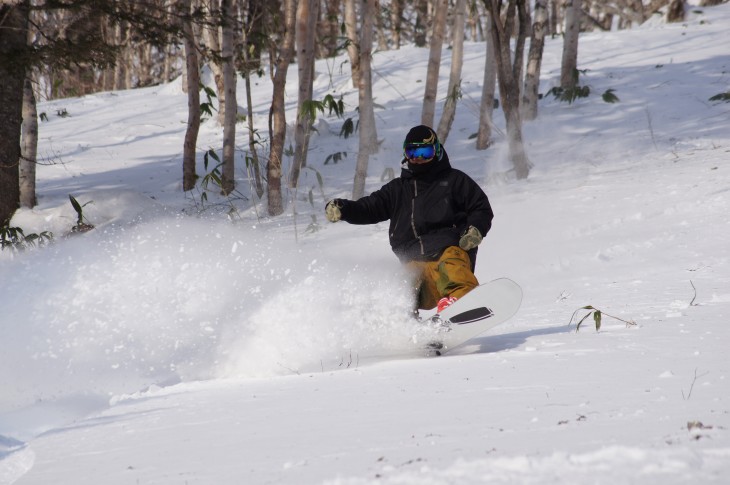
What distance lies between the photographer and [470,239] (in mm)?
4676

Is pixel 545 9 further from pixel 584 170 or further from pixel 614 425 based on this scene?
pixel 614 425

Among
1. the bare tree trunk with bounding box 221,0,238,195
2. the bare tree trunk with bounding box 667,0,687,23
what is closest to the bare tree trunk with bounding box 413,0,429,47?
the bare tree trunk with bounding box 667,0,687,23

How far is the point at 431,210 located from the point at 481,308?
29.5 inches

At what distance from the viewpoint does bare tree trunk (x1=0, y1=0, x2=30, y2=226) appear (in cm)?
845

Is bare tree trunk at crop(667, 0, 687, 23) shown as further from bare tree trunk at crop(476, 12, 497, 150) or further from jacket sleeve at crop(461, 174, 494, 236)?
jacket sleeve at crop(461, 174, 494, 236)

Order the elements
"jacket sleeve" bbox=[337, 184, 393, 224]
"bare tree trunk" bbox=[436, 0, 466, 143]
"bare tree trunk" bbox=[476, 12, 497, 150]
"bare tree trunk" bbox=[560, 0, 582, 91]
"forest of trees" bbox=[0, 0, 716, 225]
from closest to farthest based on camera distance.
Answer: "jacket sleeve" bbox=[337, 184, 393, 224]
"forest of trees" bbox=[0, 0, 716, 225]
"bare tree trunk" bbox=[436, 0, 466, 143]
"bare tree trunk" bbox=[476, 12, 497, 150]
"bare tree trunk" bbox=[560, 0, 582, 91]

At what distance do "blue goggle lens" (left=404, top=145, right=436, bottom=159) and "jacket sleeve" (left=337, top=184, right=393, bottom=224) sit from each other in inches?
11.9

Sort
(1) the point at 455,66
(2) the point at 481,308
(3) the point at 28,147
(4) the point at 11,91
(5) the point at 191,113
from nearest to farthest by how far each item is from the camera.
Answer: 1. (2) the point at 481,308
2. (4) the point at 11,91
3. (3) the point at 28,147
4. (5) the point at 191,113
5. (1) the point at 455,66

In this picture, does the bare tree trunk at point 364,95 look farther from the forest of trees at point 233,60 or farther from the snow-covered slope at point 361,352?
the snow-covered slope at point 361,352

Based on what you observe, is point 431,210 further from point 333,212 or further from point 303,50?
point 303,50

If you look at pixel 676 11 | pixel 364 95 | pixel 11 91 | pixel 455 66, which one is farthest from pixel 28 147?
pixel 676 11

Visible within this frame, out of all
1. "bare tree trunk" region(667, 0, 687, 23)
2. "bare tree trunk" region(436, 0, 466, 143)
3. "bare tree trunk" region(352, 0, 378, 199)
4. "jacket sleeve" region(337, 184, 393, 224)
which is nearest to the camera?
"jacket sleeve" region(337, 184, 393, 224)

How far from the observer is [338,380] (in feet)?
12.5

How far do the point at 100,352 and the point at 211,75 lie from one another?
58.3 feet
